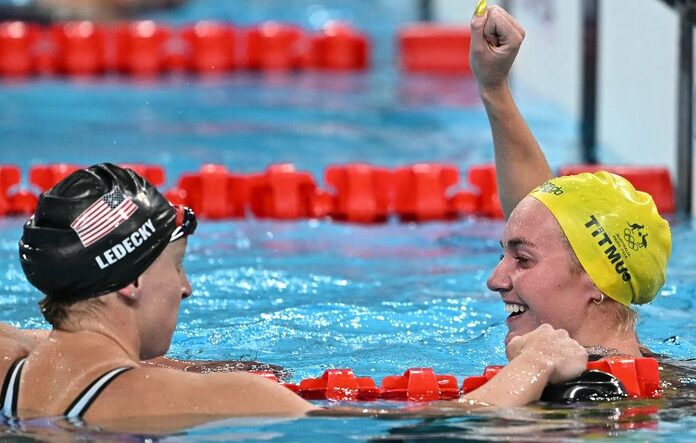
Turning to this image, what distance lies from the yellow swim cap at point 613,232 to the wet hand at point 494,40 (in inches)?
19.3

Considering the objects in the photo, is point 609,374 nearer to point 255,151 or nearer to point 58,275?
point 58,275

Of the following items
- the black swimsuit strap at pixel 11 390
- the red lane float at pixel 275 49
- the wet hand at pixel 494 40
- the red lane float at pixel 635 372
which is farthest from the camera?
the red lane float at pixel 275 49

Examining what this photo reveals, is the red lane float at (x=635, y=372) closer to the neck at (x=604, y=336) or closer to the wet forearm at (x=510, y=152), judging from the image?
the neck at (x=604, y=336)

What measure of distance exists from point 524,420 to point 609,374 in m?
0.39

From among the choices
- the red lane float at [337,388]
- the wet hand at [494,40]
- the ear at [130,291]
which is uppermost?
the wet hand at [494,40]

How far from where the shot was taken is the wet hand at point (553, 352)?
11.9 ft

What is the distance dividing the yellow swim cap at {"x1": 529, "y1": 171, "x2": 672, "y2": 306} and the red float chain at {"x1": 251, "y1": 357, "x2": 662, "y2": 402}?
0.83 ft

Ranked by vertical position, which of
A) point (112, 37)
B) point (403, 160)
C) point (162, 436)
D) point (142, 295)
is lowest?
point (162, 436)

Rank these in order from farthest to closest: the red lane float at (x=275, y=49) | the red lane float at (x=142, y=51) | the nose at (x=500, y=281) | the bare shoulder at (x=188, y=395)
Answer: the red lane float at (x=275, y=49)
the red lane float at (x=142, y=51)
the nose at (x=500, y=281)
the bare shoulder at (x=188, y=395)

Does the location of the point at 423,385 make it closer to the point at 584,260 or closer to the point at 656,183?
the point at 584,260

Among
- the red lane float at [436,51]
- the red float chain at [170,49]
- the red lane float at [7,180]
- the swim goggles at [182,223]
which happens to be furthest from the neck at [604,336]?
the red float chain at [170,49]

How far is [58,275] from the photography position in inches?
130

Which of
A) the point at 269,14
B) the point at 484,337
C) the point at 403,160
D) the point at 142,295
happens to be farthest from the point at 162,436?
the point at 269,14

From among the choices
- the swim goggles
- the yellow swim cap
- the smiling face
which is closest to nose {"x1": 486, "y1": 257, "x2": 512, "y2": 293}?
the smiling face
